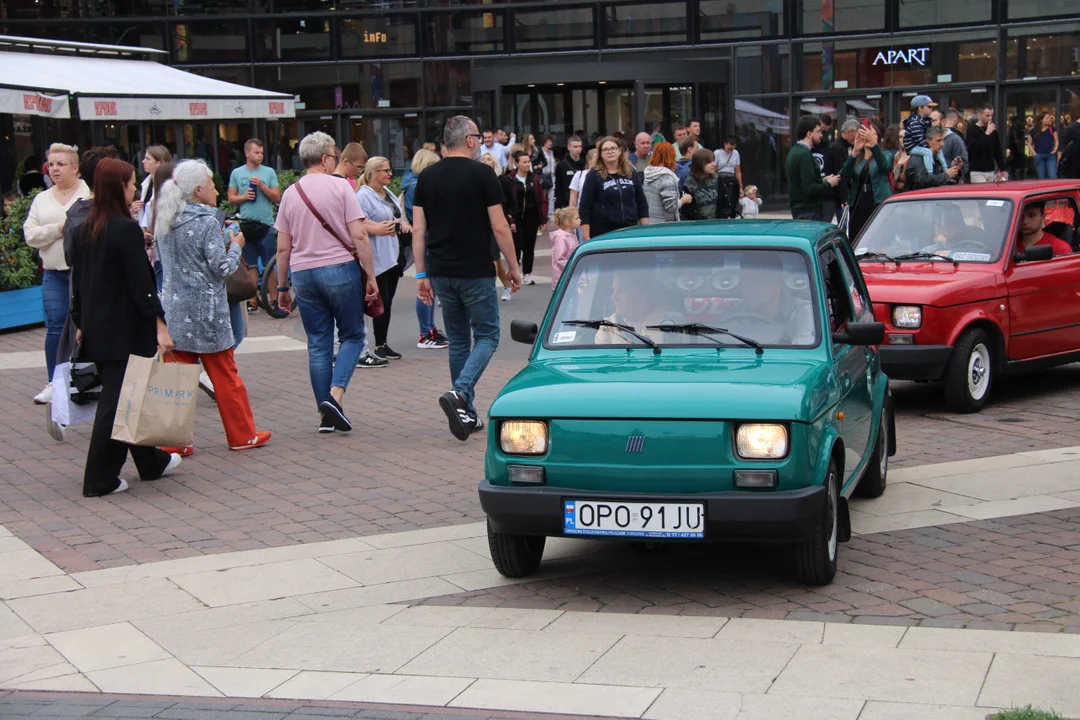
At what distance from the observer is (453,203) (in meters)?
9.33

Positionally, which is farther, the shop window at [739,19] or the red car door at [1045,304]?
the shop window at [739,19]

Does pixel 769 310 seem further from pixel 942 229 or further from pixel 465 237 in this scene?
pixel 942 229

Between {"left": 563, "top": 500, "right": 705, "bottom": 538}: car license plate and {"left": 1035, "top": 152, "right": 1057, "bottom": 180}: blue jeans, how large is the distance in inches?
830

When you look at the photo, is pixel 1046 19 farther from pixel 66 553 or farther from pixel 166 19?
pixel 66 553

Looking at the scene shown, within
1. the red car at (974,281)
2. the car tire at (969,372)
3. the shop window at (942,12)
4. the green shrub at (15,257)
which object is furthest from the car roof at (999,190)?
the shop window at (942,12)

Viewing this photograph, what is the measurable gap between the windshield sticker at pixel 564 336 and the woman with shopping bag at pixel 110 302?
275cm

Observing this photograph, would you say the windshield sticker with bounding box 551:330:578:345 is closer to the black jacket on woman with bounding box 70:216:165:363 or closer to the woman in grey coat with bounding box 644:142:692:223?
the black jacket on woman with bounding box 70:216:165:363

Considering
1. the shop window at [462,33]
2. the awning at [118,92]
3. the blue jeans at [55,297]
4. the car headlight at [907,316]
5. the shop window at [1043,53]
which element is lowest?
the car headlight at [907,316]

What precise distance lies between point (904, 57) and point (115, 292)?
77.0ft

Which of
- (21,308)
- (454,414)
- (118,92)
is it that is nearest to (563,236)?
(454,414)

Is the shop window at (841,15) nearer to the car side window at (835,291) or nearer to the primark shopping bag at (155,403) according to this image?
the car side window at (835,291)

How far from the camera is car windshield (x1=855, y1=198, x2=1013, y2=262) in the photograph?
10.6 meters

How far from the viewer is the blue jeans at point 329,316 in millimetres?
9602

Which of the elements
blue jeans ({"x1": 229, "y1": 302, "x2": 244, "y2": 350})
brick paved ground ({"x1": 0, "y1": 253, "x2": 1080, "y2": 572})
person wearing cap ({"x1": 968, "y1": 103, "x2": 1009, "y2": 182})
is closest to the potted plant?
brick paved ground ({"x1": 0, "y1": 253, "x2": 1080, "y2": 572})
